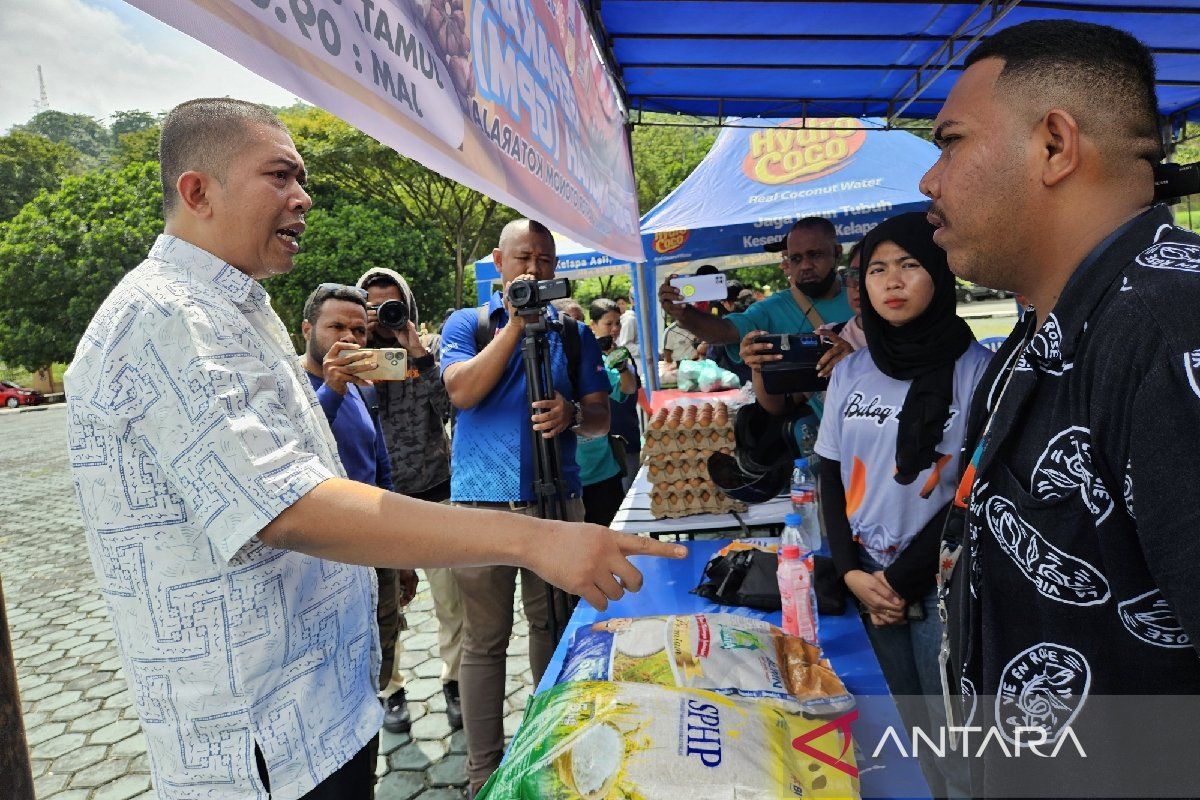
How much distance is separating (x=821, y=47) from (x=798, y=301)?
6.56 ft

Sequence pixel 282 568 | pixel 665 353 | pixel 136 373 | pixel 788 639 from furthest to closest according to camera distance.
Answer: pixel 665 353 < pixel 788 639 < pixel 282 568 < pixel 136 373

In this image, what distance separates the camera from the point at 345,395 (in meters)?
2.77

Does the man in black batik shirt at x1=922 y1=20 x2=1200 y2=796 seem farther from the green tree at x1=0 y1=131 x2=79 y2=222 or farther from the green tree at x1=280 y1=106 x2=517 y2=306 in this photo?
the green tree at x1=0 y1=131 x2=79 y2=222

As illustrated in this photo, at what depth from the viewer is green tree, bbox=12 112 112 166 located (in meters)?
79.5

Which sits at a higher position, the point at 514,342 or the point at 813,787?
the point at 514,342

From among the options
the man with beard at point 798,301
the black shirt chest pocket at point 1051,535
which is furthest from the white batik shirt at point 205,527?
the man with beard at point 798,301

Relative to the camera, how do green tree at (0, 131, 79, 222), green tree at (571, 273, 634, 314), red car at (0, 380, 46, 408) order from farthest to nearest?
green tree at (0, 131, 79, 222) → green tree at (571, 273, 634, 314) → red car at (0, 380, 46, 408)

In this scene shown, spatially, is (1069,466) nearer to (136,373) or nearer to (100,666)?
(136,373)

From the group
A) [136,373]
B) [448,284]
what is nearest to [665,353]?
[136,373]

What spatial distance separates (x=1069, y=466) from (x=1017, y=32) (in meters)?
0.74

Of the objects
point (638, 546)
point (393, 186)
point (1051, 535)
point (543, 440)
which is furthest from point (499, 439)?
point (393, 186)

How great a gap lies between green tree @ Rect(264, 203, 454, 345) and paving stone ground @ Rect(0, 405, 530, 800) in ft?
49.6

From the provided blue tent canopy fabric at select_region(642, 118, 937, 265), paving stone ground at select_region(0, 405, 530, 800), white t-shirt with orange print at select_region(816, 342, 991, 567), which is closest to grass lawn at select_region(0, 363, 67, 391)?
paving stone ground at select_region(0, 405, 530, 800)

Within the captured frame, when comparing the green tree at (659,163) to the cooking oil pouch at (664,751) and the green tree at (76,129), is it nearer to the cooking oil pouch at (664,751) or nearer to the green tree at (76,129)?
the cooking oil pouch at (664,751)
